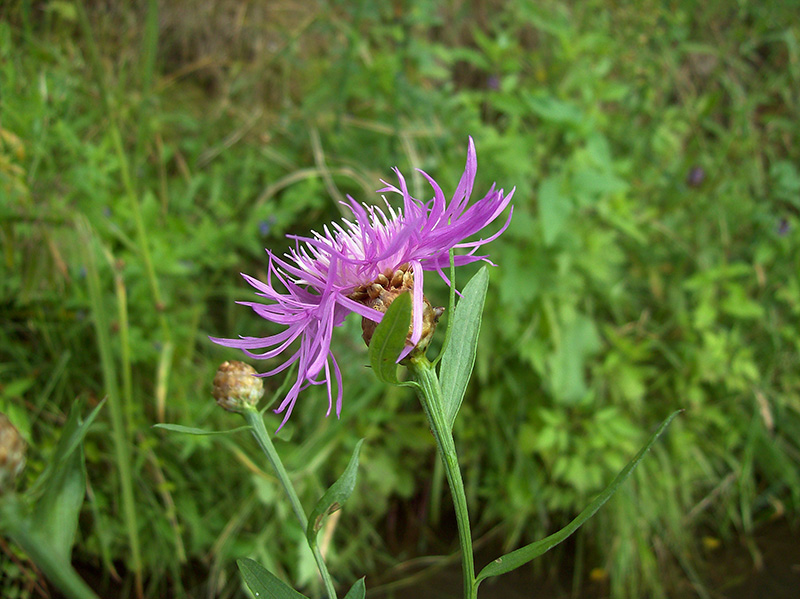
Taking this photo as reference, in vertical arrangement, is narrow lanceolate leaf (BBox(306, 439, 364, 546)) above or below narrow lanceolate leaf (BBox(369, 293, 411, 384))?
below

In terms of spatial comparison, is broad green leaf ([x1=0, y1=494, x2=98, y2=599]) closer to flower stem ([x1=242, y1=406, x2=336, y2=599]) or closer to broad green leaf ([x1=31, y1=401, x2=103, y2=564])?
broad green leaf ([x1=31, y1=401, x2=103, y2=564])

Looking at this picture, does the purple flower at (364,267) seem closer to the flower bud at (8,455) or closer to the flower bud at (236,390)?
the flower bud at (236,390)

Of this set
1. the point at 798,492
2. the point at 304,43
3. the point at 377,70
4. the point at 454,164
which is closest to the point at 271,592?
the point at 454,164

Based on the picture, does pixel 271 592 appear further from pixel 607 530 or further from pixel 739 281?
pixel 739 281

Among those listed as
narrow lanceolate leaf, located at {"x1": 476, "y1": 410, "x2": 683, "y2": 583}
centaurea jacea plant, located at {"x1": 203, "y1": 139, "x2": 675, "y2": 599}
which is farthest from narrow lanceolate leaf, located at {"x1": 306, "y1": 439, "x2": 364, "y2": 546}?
narrow lanceolate leaf, located at {"x1": 476, "y1": 410, "x2": 683, "y2": 583}

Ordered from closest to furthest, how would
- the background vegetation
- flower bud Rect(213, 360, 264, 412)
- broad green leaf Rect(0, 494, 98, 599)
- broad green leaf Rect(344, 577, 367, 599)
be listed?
broad green leaf Rect(0, 494, 98, 599) < broad green leaf Rect(344, 577, 367, 599) < flower bud Rect(213, 360, 264, 412) < the background vegetation
